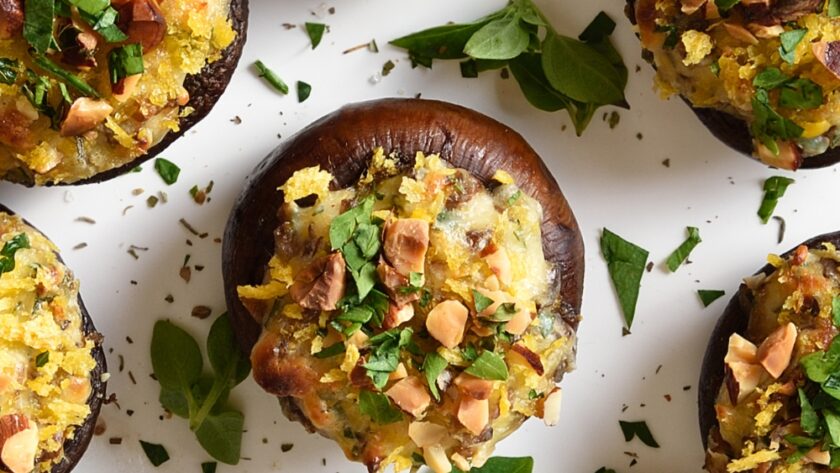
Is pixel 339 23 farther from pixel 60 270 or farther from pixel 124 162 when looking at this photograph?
pixel 60 270

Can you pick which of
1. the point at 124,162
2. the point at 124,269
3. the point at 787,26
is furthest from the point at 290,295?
the point at 787,26

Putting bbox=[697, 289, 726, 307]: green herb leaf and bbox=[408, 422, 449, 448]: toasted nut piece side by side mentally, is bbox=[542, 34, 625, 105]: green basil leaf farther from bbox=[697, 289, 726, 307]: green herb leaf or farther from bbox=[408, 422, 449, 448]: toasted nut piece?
bbox=[408, 422, 449, 448]: toasted nut piece

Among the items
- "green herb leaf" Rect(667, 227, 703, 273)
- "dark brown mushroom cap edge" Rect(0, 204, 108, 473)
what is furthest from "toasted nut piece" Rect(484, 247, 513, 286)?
"dark brown mushroom cap edge" Rect(0, 204, 108, 473)

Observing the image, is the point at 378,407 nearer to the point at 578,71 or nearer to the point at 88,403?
the point at 88,403

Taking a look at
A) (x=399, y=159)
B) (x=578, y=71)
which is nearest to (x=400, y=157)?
(x=399, y=159)

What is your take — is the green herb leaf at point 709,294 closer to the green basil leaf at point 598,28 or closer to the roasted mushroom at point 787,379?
the roasted mushroom at point 787,379

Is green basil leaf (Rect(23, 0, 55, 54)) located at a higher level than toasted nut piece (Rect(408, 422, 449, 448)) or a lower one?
higher

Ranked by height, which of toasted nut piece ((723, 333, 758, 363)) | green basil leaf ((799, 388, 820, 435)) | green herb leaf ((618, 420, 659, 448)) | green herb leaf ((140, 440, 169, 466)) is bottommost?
green herb leaf ((140, 440, 169, 466))
